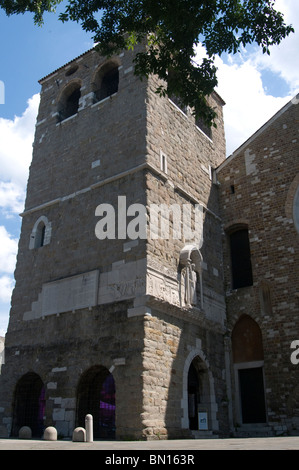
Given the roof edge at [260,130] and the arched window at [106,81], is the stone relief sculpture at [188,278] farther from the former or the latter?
the arched window at [106,81]

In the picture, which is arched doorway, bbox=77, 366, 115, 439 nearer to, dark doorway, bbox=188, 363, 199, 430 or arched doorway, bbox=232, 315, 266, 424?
dark doorway, bbox=188, 363, 199, 430

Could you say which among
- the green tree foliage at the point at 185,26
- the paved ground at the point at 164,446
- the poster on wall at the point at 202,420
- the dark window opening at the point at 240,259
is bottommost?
the paved ground at the point at 164,446

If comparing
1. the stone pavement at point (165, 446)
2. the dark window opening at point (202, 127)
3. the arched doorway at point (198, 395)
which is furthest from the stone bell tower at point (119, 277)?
the stone pavement at point (165, 446)

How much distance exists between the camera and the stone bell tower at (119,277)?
37.7 feet

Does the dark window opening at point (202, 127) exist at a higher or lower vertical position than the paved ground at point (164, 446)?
higher

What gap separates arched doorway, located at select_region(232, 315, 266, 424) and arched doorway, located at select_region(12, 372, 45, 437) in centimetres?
592

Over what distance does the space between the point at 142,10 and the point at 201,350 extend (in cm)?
899

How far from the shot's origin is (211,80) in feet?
30.5

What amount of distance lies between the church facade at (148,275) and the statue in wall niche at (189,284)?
0.06 m

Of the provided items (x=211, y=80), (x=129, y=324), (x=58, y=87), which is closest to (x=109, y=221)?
(x=129, y=324)

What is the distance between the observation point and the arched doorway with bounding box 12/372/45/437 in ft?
42.9

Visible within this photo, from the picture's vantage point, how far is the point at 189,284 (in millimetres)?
13273

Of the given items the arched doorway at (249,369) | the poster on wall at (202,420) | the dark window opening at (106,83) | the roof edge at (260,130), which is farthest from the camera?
the roof edge at (260,130)

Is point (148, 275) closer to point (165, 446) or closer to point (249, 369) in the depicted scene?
point (165, 446)
